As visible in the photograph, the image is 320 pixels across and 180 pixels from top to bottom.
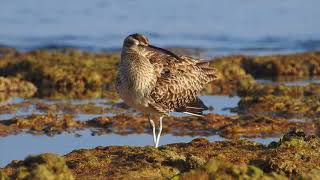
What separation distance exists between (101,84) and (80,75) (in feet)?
1.45

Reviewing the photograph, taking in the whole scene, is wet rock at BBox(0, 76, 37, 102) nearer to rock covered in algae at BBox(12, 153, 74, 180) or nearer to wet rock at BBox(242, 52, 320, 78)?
wet rock at BBox(242, 52, 320, 78)

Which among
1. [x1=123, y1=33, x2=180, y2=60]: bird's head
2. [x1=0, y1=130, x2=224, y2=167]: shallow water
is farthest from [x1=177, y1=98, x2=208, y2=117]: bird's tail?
[x1=123, y1=33, x2=180, y2=60]: bird's head

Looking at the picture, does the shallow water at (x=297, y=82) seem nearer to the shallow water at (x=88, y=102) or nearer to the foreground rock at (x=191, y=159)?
the shallow water at (x=88, y=102)

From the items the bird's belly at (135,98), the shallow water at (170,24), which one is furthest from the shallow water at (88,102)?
the shallow water at (170,24)

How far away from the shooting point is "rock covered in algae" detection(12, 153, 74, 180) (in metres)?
6.57

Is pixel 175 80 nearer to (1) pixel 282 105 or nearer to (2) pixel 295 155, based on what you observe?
(2) pixel 295 155

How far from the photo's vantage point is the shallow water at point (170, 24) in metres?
24.5

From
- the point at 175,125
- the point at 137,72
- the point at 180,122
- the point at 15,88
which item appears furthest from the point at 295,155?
the point at 15,88

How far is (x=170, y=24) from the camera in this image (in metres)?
28.4

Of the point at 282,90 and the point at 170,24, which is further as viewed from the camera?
the point at 170,24

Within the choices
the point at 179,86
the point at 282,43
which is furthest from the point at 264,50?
the point at 179,86

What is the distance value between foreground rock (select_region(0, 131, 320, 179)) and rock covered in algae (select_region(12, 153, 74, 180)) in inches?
1.7

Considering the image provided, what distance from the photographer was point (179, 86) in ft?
35.7

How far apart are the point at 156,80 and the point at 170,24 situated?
18.1m
